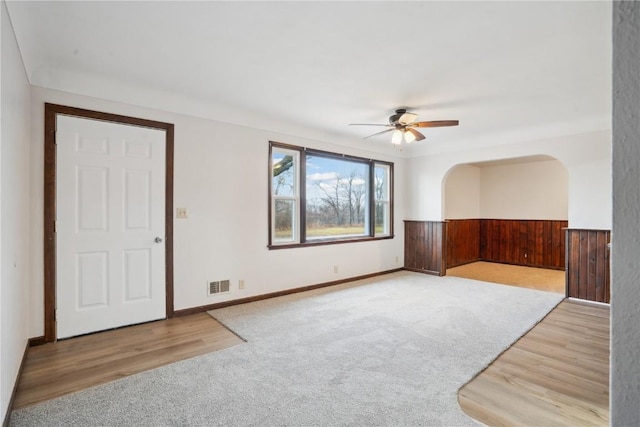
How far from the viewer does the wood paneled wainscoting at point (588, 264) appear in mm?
4207

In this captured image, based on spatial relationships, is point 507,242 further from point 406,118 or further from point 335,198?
point 406,118

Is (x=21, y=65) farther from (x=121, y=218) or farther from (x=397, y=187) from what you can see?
(x=397, y=187)

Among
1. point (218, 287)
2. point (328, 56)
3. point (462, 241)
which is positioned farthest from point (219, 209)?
point (462, 241)

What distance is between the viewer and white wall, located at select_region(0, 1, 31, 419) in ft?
6.23

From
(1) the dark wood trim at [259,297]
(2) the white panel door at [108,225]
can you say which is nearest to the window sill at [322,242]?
(1) the dark wood trim at [259,297]

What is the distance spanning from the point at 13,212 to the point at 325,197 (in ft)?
12.2

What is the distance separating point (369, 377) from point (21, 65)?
3439 millimetres

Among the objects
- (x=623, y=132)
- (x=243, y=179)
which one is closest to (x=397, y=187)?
(x=243, y=179)

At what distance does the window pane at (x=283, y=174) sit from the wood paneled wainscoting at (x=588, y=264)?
3839 millimetres

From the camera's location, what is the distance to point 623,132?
472 millimetres

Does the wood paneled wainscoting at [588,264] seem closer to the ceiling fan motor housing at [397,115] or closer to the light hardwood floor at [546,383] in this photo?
the light hardwood floor at [546,383]

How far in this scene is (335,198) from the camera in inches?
213

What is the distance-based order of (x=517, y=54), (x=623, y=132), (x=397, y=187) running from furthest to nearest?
(x=397, y=187) < (x=517, y=54) < (x=623, y=132)

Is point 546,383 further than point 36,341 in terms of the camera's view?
No
